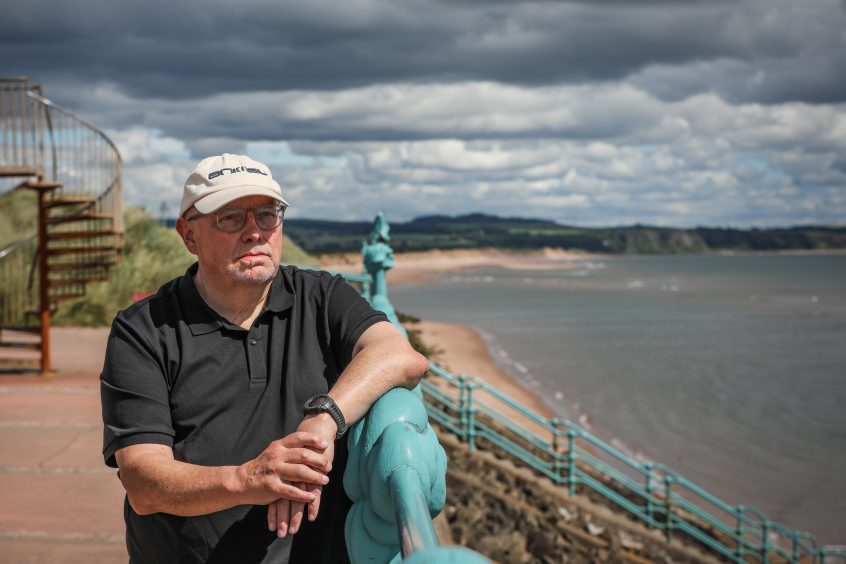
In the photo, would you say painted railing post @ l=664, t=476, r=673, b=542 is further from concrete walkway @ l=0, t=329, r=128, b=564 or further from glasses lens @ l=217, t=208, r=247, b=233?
glasses lens @ l=217, t=208, r=247, b=233

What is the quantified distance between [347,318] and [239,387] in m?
0.34

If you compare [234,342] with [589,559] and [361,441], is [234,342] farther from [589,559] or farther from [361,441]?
[589,559]

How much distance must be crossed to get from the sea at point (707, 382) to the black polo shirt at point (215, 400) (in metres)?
13.7

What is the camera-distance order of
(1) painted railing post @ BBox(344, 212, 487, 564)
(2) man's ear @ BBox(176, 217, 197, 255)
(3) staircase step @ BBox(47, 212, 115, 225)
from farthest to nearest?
(3) staircase step @ BBox(47, 212, 115, 225), (2) man's ear @ BBox(176, 217, 197, 255), (1) painted railing post @ BBox(344, 212, 487, 564)

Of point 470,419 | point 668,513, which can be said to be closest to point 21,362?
point 470,419

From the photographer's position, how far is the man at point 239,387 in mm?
2121

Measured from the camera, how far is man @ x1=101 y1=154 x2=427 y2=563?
6.96ft

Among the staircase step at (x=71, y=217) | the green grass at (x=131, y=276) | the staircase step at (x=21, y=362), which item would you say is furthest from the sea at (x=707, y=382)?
the staircase step at (x=21, y=362)

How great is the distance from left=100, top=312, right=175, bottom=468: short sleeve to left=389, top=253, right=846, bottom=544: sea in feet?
46.1

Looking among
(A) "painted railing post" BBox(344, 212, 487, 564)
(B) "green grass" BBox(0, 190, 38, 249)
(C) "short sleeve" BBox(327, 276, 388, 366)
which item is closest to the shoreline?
(B) "green grass" BBox(0, 190, 38, 249)

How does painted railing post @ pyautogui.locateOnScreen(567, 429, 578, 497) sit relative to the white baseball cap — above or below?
below

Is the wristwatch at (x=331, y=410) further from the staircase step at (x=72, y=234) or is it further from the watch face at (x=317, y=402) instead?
the staircase step at (x=72, y=234)

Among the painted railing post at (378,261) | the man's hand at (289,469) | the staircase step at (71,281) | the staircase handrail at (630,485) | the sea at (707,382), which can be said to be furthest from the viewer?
the sea at (707,382)

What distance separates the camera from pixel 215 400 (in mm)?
2340
